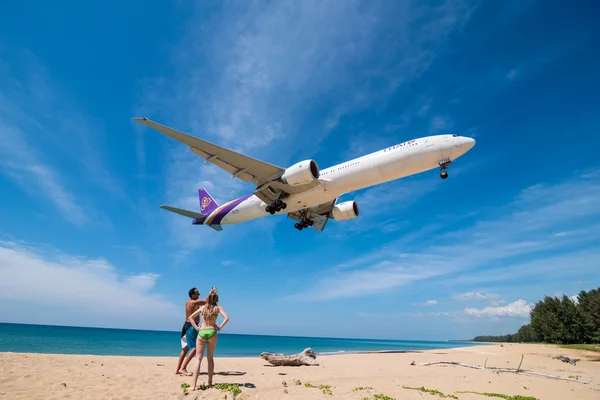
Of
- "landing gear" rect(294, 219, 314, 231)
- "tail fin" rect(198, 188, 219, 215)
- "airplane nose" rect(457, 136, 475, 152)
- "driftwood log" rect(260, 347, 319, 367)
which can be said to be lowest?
"driftwood log" rect(260, 347, 319, 367)

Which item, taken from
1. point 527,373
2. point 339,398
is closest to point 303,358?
point 339,398

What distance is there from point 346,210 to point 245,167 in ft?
29.6

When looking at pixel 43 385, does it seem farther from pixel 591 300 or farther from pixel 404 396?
pixel 591 300

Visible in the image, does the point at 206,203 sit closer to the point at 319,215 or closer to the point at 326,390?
the point at 319,215

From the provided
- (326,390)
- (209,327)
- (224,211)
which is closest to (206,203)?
(224,211)

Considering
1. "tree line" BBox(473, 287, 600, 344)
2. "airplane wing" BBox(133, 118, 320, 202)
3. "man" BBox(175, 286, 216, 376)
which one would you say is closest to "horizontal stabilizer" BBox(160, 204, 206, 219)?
"airplane wing" BBox(133, 118, 320, 202)

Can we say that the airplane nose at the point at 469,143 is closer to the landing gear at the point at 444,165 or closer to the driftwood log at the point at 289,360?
the landing gear at the point at 444,165

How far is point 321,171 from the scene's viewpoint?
2222 centimetres

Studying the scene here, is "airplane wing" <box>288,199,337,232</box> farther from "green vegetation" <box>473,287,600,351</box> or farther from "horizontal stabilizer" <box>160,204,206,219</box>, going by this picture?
"green vegetation" <box>473,287,600,351</box>

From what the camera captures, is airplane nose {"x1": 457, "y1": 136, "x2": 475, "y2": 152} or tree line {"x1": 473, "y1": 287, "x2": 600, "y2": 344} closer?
airplane nose {"x1": 457, "y1": 136, "x2": 475, "y2": 152}

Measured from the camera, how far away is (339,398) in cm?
778

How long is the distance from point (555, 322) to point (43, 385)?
83.6m

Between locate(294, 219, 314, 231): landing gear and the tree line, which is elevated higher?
locate(294, 219, 314, 231): landing gear

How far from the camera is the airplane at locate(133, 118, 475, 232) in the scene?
59.5ft
